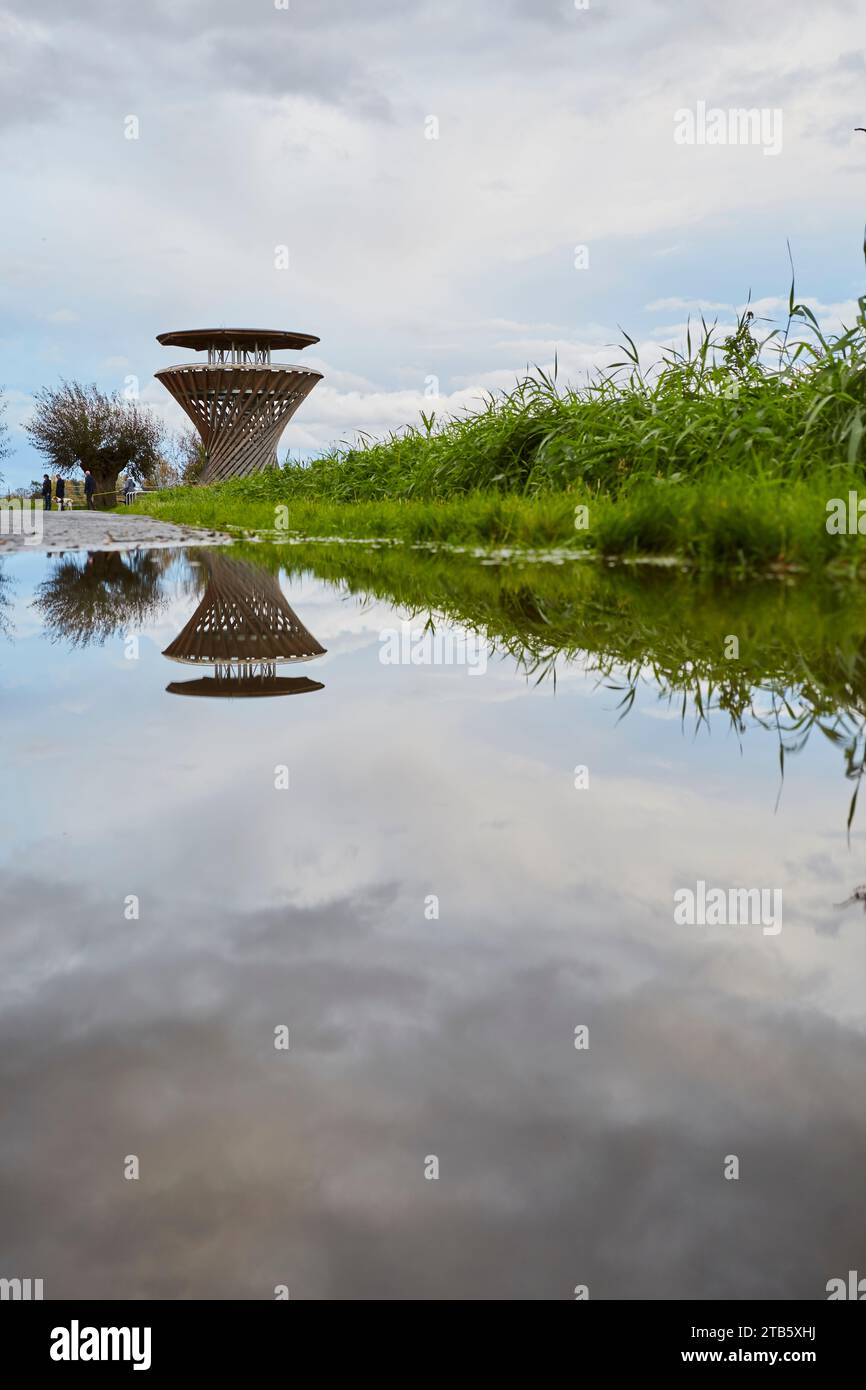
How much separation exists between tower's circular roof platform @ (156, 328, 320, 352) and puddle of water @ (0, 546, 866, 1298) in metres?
25.4

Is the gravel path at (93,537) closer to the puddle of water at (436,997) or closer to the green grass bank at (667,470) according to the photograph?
the green grass bank at (667,470)

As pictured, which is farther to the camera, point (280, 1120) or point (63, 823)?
point (63, 823)

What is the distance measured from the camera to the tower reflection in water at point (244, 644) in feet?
10.1

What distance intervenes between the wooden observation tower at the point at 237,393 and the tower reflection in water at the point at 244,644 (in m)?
21.7

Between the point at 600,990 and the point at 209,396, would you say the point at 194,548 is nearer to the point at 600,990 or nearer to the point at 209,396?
the point at 600,990

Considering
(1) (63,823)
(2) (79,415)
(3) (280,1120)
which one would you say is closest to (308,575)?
(1) (63,823)

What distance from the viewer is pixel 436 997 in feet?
4.10

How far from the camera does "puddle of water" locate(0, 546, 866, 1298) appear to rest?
35.8 inches

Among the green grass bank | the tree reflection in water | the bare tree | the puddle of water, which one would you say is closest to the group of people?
the bare tree

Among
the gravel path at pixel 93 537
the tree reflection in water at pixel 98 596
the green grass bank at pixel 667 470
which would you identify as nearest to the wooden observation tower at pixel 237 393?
the gravel path at pixel 93 537

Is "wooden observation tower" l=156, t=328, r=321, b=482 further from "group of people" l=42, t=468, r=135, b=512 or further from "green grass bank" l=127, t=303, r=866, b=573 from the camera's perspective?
"green grass bank" l=127, t=303, r=866, b=573

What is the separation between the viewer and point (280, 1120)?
1.03 meters

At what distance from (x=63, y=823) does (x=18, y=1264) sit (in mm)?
1055

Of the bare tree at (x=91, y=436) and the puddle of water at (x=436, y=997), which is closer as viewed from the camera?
the puddle of water at (x=436, y=997)
